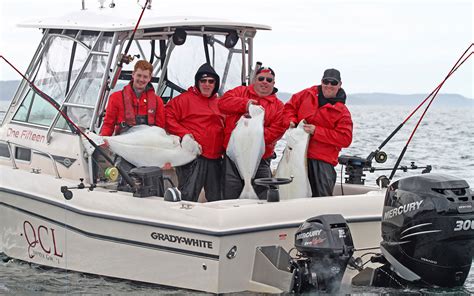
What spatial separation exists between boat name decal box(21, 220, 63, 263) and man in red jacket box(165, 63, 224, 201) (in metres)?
1.16

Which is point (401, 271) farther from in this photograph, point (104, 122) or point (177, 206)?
point (104, 122)

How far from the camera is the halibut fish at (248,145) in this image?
7.80m

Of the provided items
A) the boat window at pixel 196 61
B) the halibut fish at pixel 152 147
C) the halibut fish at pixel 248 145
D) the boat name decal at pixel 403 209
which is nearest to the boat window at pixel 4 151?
the halibut fish at pixel 152 147

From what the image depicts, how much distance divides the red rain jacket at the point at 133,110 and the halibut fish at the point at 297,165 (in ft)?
3.63

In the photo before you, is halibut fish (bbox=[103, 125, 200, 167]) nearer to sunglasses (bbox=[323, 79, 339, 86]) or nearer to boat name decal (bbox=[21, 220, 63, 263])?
boat name decal (bbox=[21, 220, 63, 263])

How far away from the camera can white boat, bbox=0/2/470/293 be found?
23.2ft

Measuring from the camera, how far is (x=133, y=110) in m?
7.91

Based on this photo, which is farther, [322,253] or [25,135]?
[25,135]

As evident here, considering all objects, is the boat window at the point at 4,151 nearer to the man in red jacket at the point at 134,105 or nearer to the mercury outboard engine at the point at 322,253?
the man in red jacket at the point at 134,105

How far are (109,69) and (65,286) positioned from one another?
1.86 m

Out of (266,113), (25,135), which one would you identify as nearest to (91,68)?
(25,135)

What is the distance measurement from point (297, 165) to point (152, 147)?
1204mm

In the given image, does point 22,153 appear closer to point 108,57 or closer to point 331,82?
point 108,57

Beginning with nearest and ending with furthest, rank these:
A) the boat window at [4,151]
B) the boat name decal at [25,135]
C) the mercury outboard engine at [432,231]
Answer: the mercury outboard engine at [432,231]
the boat name decal at [25,135]
the boat window at [4,151]
